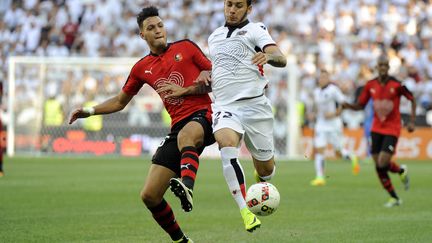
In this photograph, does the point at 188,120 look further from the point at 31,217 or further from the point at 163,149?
the point at 31,217

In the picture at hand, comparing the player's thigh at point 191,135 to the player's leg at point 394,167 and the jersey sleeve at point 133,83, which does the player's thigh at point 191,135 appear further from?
the player's leg at point 394,167

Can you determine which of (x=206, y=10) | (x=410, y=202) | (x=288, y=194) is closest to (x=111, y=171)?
(x=288, y=194)

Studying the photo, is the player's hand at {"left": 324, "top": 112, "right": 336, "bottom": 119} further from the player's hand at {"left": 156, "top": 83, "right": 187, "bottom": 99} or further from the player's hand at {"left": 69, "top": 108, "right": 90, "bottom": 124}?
the player's hand at {"left": 156, "top": 83, "right": 187, "bottom": 99}

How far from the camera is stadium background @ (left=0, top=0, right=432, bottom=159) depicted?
30688mm

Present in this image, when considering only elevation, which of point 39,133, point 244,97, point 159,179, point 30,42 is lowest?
point 39,133

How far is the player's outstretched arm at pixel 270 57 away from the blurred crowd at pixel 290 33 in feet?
64.6

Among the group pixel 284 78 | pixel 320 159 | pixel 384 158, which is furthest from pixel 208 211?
pixel 284 78

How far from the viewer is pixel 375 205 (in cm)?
1468

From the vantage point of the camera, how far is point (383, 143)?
15.3 m

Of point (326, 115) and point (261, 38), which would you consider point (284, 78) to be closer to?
point (326, 115)

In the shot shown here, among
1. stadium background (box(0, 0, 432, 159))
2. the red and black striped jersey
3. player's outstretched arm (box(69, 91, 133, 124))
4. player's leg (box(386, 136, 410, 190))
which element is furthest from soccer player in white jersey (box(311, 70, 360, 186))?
the red and black striped jersey

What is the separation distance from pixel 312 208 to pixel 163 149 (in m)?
5.38

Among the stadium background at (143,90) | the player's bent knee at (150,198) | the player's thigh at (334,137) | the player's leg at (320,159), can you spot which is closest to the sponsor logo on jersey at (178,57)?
the player's bent knee at (150,198)

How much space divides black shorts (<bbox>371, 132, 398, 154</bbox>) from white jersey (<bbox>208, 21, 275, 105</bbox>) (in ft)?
19.7
